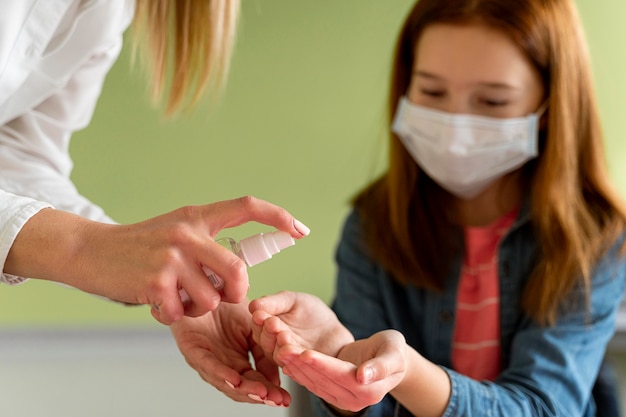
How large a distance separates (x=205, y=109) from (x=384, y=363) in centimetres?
104

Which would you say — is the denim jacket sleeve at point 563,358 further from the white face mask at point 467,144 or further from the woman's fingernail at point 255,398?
the woman's fingernail at point 255,398

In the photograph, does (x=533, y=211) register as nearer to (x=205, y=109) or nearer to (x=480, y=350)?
(x=480, y=350)

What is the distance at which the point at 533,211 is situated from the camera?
1246 millimetres

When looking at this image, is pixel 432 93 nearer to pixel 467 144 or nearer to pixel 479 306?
pixel 467 144

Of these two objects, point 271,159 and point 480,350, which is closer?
point 480,350

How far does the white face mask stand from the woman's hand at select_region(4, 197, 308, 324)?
653 millimetres

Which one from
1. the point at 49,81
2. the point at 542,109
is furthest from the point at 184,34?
the point at 542,109

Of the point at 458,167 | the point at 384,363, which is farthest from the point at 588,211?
the point at 384,363

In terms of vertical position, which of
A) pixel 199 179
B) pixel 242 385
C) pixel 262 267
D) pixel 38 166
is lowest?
pixel 262 267

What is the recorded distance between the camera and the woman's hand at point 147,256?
0.57 meters

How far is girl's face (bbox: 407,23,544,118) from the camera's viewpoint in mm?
1197

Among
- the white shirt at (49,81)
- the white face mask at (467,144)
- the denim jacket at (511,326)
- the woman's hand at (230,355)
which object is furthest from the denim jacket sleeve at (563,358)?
the white shirt at (49,81)

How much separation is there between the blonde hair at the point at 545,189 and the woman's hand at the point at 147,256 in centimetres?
71

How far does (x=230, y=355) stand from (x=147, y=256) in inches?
11.1
